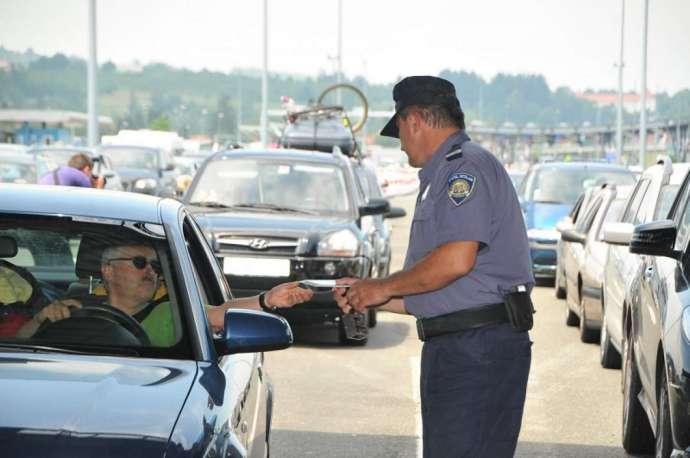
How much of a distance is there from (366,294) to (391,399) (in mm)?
5235

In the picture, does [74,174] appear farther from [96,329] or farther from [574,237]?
[96,329]

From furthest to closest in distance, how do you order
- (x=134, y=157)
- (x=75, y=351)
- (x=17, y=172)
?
(x=134, y=157)
(x=17, y=172)
(x=75, y=351)

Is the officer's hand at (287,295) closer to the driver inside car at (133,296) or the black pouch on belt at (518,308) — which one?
the driver inside car at (133,296)

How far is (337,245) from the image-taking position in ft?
44.3

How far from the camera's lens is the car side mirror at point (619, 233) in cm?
987

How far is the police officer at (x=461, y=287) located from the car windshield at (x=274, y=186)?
9.17 meters

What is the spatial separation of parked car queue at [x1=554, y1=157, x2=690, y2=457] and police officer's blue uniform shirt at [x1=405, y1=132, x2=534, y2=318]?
4.20 feet

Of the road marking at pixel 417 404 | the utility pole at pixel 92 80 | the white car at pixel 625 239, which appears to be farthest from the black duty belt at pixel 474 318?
the utility pole at pixel 92 80

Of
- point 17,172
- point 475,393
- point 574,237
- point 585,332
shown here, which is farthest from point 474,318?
point 17,172

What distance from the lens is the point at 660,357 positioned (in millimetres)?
7016

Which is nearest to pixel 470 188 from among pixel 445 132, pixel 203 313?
pixel 445 132

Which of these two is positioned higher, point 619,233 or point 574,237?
point 619,233

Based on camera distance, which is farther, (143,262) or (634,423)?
(634,423)

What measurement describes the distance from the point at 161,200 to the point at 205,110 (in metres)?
185
